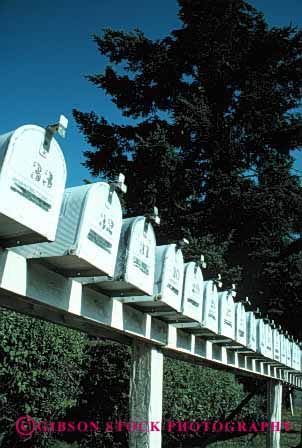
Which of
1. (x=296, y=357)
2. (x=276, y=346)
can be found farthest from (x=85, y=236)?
(x=296, y=357)

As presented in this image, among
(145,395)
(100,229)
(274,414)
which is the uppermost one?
(100,229)

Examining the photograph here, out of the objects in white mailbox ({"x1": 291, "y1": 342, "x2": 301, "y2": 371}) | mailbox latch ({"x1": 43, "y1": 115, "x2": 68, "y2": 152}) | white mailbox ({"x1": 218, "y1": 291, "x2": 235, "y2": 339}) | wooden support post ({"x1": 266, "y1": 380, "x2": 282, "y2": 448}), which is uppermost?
mailbox latch ({"x1": 43, "y1": 115, "x2": 68, "y2": 152})

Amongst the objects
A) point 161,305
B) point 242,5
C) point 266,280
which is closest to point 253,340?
point 161,305

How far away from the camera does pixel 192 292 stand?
9.34 ft

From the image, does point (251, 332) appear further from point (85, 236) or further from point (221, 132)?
point (221, 132)

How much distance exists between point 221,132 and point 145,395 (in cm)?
1079

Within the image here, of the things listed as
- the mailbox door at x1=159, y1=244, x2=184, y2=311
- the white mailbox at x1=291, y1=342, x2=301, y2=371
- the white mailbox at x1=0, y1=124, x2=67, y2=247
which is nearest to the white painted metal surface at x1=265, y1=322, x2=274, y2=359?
the white mailbox at x1=291, y1=342, x2=301, y2=371

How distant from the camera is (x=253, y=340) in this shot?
459cm

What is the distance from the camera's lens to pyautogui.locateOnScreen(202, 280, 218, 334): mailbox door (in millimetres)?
3152

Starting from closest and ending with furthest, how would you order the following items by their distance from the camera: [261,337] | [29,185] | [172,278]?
[29,185]
[172,278]
[261,337]

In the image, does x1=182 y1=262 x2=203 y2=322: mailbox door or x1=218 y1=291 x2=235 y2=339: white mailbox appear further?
x1=218 y1=291 x2=235 y2=339: white mailbox

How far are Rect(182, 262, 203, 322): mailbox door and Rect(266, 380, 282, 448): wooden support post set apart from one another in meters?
3.79

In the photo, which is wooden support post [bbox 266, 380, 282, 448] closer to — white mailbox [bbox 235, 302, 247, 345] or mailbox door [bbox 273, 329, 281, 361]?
mailbox door [bbox 273, 329, 281, 361]

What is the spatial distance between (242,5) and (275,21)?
108 cm
